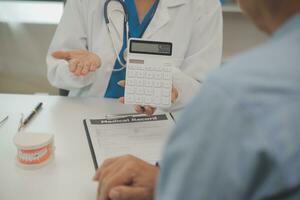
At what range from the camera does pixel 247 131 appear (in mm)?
355

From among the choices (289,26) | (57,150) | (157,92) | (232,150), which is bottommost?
(57,150)

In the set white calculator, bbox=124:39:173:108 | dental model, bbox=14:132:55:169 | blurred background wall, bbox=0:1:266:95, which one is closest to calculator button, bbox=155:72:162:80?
white calculator, bbox=124:39:173:108

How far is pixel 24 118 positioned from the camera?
1.04 meters

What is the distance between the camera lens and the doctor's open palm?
109cm

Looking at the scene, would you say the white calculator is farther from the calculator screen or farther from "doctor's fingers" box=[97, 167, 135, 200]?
"doctor's fingers" box=[97, 167, 135, 200]

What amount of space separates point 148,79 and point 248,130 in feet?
2.26

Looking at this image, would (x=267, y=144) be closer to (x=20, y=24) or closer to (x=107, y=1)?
(x=107, y=1)

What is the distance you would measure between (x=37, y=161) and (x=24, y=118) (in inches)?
10.0

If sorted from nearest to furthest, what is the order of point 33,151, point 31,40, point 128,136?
point 33,151 → point 128,136 → point 31,40

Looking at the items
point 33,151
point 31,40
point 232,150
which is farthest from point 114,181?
point 31,40

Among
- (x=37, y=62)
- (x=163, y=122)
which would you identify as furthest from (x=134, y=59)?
(x=37, y=62)

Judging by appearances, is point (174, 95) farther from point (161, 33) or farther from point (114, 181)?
point (114, 181)

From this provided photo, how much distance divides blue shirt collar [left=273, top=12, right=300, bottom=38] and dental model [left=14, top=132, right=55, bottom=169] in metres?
0.58

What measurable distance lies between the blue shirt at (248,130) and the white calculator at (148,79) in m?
0.63
